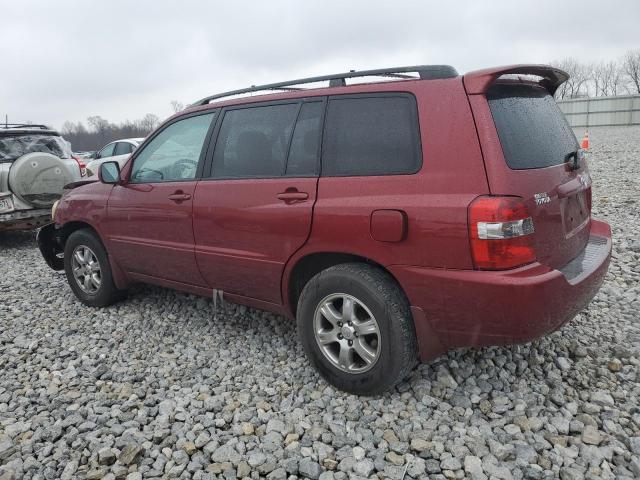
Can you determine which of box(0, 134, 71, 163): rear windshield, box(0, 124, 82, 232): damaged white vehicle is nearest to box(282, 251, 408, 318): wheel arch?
box(0, 124, 82, 232): damaged white vehicle

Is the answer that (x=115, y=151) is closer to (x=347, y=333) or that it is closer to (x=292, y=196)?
(x=292, y=196)

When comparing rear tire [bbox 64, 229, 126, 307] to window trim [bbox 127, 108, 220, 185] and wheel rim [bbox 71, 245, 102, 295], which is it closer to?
wheel rim [bbox 71, 245, 102, 295]

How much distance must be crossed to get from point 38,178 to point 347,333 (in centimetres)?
572

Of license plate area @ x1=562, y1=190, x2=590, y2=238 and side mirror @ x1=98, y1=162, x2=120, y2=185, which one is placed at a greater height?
side mirror @ x1=98, y1=162, x2=120, y2=185

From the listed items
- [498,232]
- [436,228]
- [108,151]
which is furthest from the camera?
[108,151]

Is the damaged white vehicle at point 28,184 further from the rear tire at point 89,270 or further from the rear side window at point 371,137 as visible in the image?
the rear side window at point 371,137

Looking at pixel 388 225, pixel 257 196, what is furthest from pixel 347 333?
pixel 257 196

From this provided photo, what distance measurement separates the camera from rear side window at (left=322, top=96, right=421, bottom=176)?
267cm

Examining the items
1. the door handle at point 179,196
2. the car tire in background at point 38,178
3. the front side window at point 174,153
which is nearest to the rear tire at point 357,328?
the door handle at point 179,196

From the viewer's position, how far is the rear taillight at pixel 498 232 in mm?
2336

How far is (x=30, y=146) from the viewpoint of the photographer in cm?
767

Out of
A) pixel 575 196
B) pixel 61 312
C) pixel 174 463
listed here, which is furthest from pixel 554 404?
pixel 61 312

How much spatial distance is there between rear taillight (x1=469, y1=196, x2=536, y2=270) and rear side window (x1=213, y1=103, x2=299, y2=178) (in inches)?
50.5

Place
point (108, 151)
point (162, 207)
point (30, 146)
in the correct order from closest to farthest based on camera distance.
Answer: point (162, 207), point (30, 146), point (108, 151)
